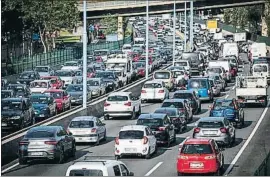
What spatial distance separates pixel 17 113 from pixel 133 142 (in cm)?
1102

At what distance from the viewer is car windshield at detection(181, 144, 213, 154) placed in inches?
1185

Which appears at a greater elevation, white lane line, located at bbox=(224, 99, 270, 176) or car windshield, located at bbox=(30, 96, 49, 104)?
car windshield, located at bbox=(30, 96, 49, 104)

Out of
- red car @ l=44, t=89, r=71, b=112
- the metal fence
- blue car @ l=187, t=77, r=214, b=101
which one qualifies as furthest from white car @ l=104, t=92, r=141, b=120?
the metal fence

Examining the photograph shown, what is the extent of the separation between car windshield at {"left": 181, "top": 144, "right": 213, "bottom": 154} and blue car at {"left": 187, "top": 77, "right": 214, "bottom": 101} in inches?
1096

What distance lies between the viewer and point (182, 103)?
47375 millimetres

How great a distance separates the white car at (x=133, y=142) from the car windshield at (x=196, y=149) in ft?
14.8

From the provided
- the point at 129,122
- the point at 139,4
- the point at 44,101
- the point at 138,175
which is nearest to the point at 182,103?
the point at 129,122

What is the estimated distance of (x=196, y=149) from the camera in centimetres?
3022

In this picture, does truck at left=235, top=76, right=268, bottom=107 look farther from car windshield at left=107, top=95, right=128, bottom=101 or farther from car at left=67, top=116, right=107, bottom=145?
car at left=67, top=116, right=107, bottom=145

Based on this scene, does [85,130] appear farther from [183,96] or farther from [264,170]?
[264,170]

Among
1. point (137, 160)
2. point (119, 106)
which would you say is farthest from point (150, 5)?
point (137, 160)

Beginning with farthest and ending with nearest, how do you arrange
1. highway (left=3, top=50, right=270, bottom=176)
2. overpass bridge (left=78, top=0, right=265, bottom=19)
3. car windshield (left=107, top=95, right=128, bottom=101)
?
overpass bridge (left=78, top=0, right=265, bottom=19) → car windshield (left=107, top=95, right=128, bottom=101) → highway (left=3, top=50, right=270, bottom=176)

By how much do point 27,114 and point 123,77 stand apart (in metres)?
25.7

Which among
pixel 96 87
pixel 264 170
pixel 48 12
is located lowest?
pixel 96 87
